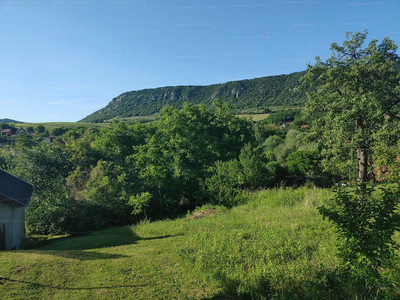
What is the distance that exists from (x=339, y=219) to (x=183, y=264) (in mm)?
4274

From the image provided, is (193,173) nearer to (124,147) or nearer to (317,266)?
(124,147)

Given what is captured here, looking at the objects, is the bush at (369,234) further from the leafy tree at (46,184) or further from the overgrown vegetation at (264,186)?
the leafy tree at (46,184)

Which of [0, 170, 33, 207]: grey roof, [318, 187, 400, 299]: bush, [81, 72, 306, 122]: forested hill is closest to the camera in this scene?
[318, 187, 400, 299]: bush

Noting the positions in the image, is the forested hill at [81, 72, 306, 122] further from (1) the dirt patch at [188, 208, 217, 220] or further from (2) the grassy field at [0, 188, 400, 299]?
(2) the grassy field at [0, 188, 400, 299]

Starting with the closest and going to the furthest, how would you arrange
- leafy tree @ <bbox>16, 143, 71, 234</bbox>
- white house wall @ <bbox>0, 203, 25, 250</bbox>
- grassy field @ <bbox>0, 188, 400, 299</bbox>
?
grassy field @ <bbox>0, 188, 400, 299</bbox>
white house wall @ <bbox>0, 203, 25, 250</bbox>
leafy tree @ <bbox>16, 143, 71, 234</bbox>

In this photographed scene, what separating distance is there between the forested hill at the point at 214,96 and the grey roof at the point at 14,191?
12467cm

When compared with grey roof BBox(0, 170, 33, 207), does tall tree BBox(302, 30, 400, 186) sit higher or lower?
higher

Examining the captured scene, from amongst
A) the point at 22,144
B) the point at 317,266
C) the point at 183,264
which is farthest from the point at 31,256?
the point at 22,144

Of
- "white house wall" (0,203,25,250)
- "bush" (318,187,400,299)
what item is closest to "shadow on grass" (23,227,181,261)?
"white house wall" (0,203,25,250)

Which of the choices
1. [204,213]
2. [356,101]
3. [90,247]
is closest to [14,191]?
[90,247]

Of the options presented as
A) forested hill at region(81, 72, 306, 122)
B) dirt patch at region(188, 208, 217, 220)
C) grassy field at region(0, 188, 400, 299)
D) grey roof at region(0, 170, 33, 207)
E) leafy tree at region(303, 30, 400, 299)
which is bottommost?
dirt patch at region(188, 208, 217, 220)

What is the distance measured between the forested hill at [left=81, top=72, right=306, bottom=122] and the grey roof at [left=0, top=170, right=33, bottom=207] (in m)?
125

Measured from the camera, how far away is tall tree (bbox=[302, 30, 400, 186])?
1039 centimetres

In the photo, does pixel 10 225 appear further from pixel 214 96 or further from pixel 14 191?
pixel 214 96
